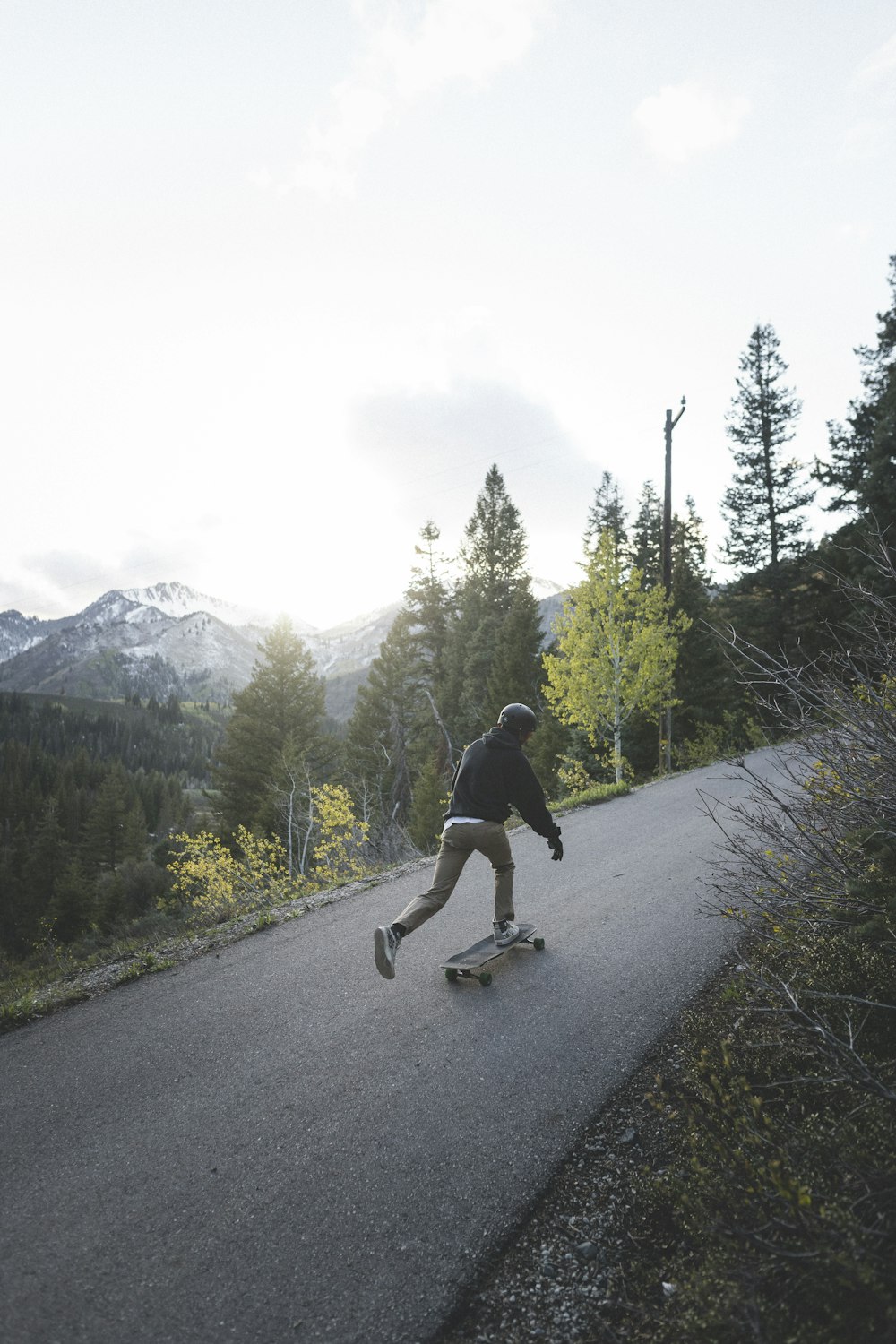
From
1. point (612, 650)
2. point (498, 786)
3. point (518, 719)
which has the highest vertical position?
point (612, 650)

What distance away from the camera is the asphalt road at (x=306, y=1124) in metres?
2.43

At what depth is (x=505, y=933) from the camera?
5.55m

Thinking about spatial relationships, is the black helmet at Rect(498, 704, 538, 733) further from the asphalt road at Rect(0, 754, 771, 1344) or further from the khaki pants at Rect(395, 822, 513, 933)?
the asphalt road at Rect(0, 754, 771, 1344)

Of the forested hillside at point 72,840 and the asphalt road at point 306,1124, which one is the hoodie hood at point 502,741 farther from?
the forested hillside at point 72,840

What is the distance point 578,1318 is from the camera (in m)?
2.32

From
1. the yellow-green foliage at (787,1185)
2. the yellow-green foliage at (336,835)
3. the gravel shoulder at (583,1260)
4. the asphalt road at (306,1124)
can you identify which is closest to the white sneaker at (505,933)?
the asphalt road at (306,1124)

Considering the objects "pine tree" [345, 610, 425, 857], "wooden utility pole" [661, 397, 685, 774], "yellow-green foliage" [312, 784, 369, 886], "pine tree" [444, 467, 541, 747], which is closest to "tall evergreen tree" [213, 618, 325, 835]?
"pine tree" [345, 610, 425, 857]

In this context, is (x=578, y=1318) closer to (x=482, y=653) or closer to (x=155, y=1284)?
(x=155, y=1284)

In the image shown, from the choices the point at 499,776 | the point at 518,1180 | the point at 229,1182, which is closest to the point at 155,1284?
the point at 229,1182

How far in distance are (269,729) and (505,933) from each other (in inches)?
1197

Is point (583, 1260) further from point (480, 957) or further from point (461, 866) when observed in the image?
point (461, 866)

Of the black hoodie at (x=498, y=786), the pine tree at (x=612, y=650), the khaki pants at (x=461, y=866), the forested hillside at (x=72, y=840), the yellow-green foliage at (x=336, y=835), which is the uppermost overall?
the pine tree at (x=612, y=650)

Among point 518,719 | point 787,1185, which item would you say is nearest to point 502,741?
point 518,719

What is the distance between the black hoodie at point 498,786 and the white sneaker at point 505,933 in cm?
84
